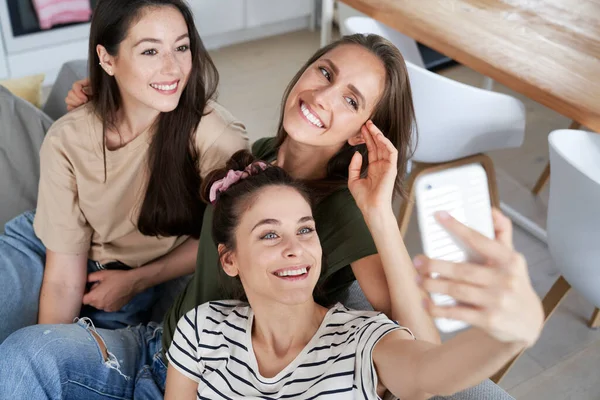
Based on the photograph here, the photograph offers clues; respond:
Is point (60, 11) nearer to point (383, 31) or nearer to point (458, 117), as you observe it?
point (383, 31)

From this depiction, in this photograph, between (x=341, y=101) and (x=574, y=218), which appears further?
(x=574, y=218)

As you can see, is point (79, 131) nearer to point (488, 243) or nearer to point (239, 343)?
point (239, 343)

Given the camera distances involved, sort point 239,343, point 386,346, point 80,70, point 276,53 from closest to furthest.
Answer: point 386,346 < point 239,343 < point 80,70 < point 276,53

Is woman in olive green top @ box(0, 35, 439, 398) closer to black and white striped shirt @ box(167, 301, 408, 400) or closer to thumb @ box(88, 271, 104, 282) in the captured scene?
black and white striped shirt @ box(167, 301, 408, 400)

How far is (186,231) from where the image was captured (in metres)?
1.68

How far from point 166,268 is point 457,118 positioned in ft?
3.17

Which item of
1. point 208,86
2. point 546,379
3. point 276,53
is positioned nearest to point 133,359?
point 208,86

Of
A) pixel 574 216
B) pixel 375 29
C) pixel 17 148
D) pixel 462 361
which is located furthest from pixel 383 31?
pixel 462 361

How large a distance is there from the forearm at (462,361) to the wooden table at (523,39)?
3.47 feet

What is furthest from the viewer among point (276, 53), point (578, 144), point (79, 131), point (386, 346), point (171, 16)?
point (276, 53)

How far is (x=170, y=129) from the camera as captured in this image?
155cm

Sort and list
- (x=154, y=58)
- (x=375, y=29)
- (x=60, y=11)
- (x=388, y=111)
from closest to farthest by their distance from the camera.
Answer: (x=388, y=111) < (x=154, y=58) < (x=375, y=29) < (x=60, y=11)

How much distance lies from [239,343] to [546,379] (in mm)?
1210

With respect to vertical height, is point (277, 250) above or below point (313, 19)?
above
